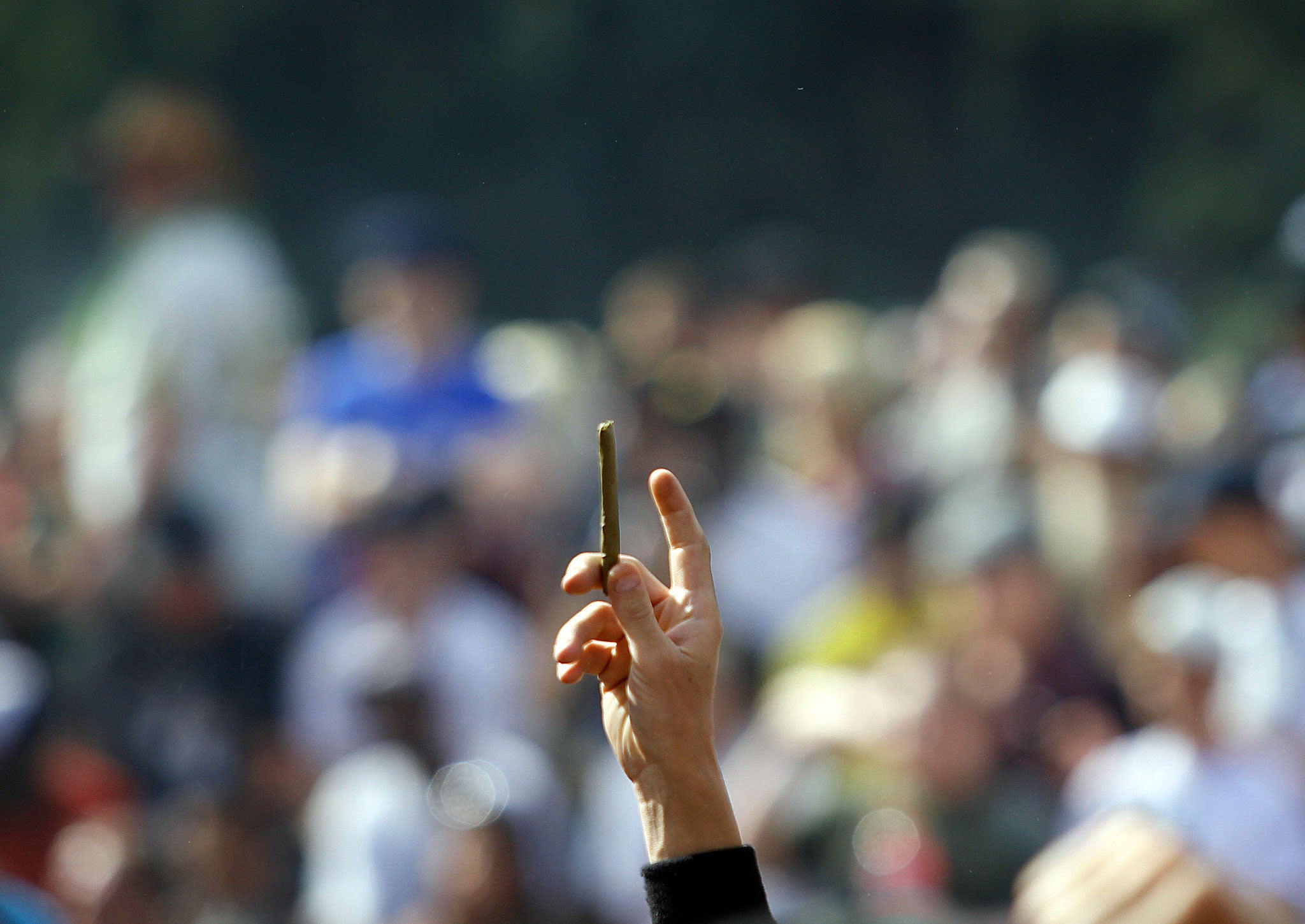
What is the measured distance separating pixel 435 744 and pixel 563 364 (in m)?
1.28

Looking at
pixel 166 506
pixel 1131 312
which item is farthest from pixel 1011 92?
pixel 166 506

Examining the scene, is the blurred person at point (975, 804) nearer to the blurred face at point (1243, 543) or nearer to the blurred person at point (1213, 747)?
the blurred person at point (1213, 747)

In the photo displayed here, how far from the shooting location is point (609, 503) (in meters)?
1.04

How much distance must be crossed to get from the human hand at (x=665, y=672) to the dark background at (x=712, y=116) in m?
3.96

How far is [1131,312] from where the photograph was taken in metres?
3.35

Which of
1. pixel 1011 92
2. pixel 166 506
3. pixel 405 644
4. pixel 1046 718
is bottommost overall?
pixel 1046 718

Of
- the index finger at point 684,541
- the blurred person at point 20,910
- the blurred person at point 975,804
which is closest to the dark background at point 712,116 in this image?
the blurred person at point 975,804

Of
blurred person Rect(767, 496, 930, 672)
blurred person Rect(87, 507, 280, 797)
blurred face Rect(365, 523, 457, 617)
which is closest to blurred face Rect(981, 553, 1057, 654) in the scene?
blurred person Rect(767, 496, 930, 672)

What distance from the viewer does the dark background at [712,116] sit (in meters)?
5.09

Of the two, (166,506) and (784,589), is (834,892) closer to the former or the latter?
(784,589)

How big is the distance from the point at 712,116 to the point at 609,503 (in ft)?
14.4

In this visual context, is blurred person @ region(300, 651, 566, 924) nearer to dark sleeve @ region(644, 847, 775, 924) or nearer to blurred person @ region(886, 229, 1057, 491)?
blurred person @ region(886, 229, 1057, 491)

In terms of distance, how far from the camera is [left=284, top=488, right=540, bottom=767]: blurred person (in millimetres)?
2709

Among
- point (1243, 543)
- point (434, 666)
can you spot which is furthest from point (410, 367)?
point (1243, 543)
